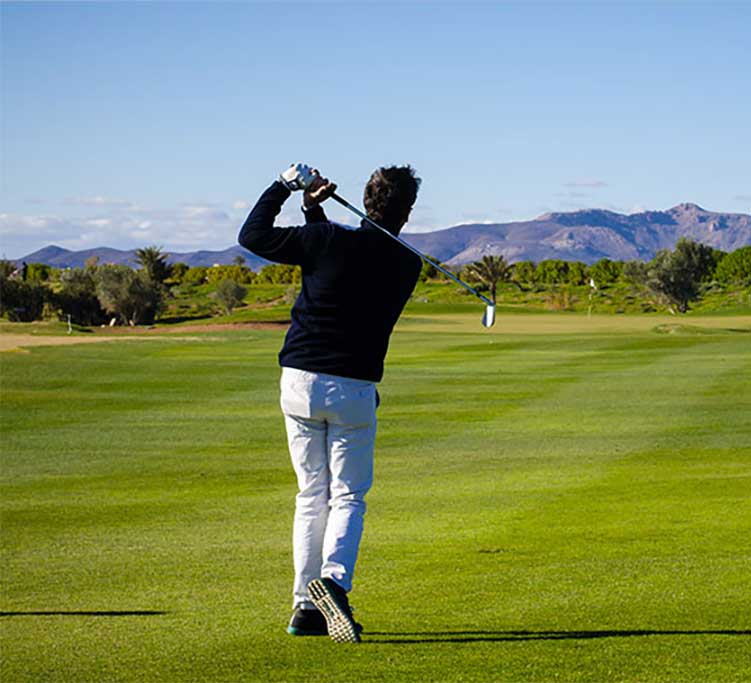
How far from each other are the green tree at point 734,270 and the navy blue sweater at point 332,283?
9655 centimetres

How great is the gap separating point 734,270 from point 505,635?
9980 centimetres

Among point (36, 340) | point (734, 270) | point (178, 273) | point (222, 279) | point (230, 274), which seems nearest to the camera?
point (36, 340)

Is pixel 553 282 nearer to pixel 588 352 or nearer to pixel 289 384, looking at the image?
pixel 588 352

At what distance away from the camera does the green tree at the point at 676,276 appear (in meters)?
91.2

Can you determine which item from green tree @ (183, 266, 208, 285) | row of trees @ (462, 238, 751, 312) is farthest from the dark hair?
green tree @ (183, 266, 208, 285)

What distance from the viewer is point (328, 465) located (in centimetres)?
665

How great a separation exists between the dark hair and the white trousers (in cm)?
89

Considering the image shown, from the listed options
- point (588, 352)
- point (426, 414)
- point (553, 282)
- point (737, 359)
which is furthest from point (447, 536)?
point (553, 282)

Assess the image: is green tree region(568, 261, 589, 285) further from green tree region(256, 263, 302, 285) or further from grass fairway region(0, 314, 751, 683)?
grass fairway region(0, 314, 751, 683)

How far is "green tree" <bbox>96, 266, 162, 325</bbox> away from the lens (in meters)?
70.8

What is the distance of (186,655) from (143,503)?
6800 mm

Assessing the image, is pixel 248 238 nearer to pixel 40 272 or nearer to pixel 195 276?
pixel 40 272

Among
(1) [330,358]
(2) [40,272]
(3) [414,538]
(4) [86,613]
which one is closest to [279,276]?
(2) [40,272]

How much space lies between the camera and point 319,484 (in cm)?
663
